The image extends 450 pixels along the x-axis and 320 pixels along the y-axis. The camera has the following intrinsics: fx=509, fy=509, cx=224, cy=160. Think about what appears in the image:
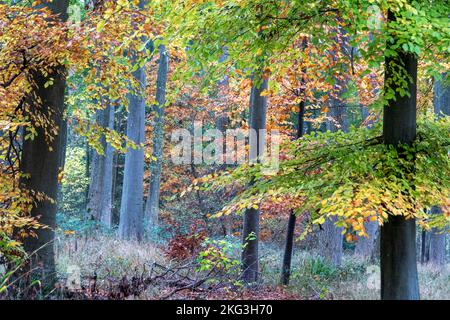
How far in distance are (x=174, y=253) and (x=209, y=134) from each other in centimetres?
1643

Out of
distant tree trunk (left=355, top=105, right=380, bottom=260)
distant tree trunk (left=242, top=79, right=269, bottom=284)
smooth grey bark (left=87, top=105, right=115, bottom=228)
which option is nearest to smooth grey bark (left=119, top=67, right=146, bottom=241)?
smooth grey bark (left=87, top=105, right=115, bottom=228)

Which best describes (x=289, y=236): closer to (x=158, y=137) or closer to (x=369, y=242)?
(x=369, y=242)

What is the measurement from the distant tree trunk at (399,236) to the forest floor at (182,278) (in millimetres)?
2738

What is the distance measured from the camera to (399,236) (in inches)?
275

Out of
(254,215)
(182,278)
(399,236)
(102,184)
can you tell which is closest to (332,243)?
(254,215)

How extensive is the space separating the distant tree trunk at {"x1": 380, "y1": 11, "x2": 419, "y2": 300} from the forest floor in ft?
8.98

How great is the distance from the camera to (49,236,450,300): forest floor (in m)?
7.91

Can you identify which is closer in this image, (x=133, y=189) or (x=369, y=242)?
(x=133, y=189)

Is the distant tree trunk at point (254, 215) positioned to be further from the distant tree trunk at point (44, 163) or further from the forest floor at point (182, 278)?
the distant tree trunk at point (44, 163)

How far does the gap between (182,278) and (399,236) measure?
157 inches

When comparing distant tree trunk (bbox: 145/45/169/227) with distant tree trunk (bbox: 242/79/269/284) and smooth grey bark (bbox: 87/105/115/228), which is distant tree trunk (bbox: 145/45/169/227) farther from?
distant tree trunk (bbox: 242/79/269/284)

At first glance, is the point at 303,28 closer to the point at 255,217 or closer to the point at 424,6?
the point at 424,6

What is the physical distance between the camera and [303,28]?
23.4 feet

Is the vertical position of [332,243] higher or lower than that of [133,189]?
lower
